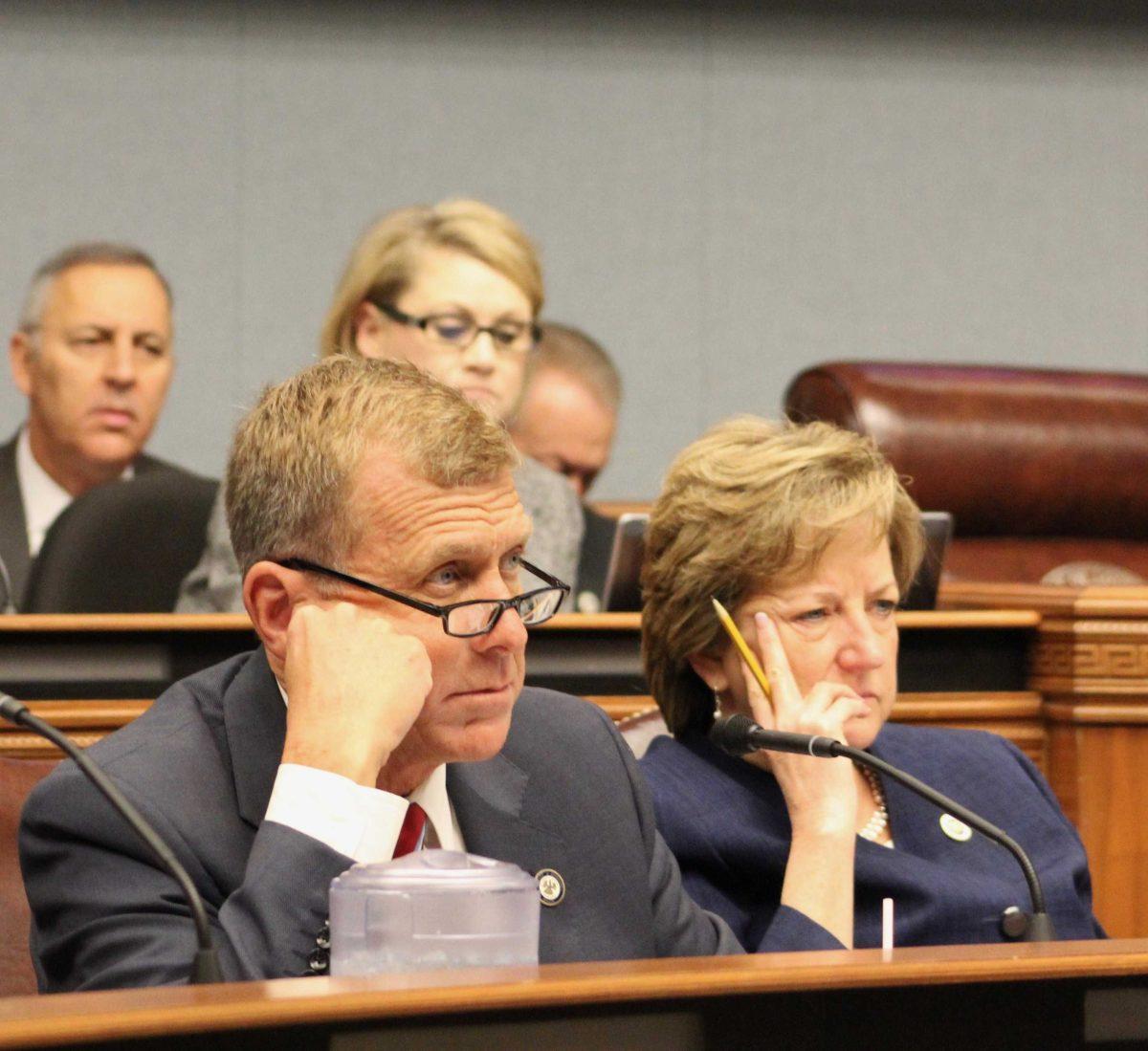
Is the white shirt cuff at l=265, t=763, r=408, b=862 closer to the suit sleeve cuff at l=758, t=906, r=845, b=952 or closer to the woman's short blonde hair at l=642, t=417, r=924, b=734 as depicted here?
the suit sleeve cuff at l=758, t=906, r=845, b=952

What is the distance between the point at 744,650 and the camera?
6.45 ft

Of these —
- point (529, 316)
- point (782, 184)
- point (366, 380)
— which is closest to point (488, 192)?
point (782, 184)

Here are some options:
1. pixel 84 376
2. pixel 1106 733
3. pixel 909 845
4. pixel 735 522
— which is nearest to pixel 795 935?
pixel 909 845

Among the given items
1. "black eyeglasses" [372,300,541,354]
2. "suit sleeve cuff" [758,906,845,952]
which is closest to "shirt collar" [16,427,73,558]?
"black eyeglasses" [372,300,541,354]

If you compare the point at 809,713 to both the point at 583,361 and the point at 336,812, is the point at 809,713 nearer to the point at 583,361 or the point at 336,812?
the point at 336,812

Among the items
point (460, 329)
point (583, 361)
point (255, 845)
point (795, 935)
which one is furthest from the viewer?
point (583, 361)

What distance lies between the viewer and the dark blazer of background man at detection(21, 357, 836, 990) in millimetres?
1348

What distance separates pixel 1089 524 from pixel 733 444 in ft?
5.91

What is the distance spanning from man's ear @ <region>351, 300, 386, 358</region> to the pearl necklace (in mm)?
1466

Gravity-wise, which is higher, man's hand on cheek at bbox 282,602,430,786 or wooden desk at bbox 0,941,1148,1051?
man's hand on cheek at bbox 282,602,430,786

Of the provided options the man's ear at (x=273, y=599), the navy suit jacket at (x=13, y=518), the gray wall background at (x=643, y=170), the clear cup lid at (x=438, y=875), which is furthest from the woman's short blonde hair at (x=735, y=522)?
the gray wall background at (x=643, y=170)

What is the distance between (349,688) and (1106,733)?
1.39 m

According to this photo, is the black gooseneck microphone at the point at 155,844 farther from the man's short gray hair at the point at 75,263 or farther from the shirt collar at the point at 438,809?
the man's short gray hair at the point at 75,263

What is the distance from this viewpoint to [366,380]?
1510mm
